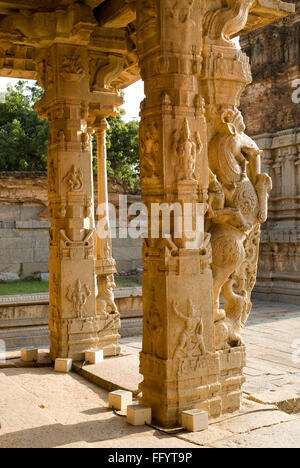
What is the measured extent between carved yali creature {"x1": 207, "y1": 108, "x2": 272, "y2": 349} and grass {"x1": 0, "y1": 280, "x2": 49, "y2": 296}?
27.2ft

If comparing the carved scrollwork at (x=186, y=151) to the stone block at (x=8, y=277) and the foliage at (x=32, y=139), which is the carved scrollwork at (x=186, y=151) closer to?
the stone block at (x=8, y=277)

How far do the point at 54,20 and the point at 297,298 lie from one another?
10091 mm

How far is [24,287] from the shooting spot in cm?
1344

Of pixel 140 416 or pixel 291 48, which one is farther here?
pixel 291 48

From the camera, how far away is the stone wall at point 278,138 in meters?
14.6

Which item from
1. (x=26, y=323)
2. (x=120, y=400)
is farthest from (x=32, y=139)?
(x=120, y=400)

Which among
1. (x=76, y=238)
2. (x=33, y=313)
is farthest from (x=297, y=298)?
(x=76, y=238)

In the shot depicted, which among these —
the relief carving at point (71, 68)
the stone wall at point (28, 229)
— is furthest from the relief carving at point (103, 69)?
the stone wall at point (28, 229)

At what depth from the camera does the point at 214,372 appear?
4441mm

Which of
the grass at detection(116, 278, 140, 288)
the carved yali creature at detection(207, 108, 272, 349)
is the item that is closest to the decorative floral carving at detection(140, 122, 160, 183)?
the carved yali creature at detection(207, 108, 272, 349)

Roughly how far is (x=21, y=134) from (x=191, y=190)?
1777 cm

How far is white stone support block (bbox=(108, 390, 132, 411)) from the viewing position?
481cm

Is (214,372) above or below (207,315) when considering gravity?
below

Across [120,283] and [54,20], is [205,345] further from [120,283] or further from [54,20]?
[120,283]
